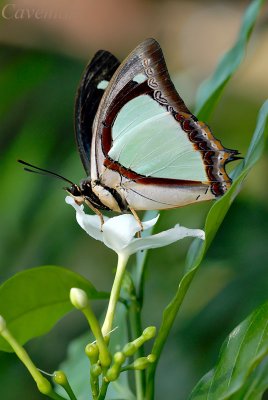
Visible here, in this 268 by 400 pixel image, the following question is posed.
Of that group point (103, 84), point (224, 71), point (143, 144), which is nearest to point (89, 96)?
point (103, 84)

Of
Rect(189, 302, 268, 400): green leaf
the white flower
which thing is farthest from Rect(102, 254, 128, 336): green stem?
Rect(189, 302, 268, 400): green leaf

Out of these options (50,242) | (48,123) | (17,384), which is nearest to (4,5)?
(48,123)

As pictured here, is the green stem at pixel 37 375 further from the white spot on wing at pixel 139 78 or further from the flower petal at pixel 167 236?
the white spot on wing at pixel 139 78

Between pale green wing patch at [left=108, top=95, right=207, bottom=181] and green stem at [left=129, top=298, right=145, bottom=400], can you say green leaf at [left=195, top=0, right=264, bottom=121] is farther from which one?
green stem at [left=129, top=298, right=145, bottom=400]

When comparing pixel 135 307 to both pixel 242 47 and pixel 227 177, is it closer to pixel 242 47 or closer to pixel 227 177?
pixel 227 177

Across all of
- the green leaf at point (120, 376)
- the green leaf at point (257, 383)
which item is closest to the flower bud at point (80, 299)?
the green leaf at point (257, 383)

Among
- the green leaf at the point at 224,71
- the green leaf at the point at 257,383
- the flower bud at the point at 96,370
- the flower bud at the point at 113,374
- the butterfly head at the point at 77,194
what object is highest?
the green leaf at the point at 224,71
